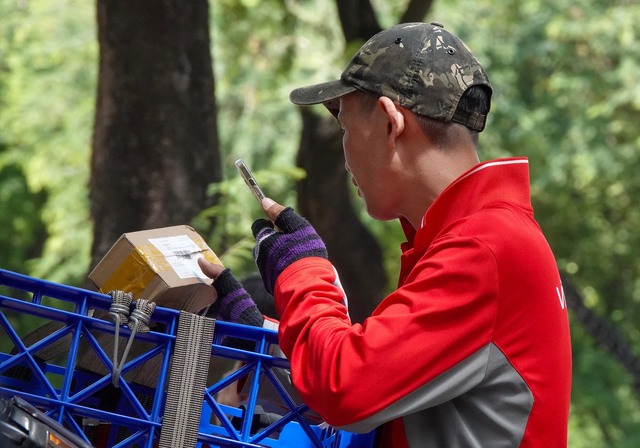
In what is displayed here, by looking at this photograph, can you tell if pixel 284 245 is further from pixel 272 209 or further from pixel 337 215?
pixel 337 215

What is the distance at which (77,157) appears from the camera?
45.6ft

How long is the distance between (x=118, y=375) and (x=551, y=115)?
13.8 metres

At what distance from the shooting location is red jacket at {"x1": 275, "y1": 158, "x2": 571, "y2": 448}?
2070mm

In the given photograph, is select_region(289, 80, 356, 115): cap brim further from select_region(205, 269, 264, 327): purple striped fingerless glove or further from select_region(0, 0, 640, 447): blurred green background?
select_region(0, 0, 640, 447): blurred green background

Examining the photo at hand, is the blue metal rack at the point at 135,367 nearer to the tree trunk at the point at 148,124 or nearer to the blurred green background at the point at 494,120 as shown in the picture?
the tree trunk at the point at 148,124

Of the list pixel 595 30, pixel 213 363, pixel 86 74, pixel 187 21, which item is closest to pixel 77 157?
pixel 86 74

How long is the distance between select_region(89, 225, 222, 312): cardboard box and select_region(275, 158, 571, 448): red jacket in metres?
0.34

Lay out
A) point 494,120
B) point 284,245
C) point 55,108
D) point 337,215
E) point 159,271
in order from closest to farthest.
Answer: point 284,245 < point 159,271 < point 337,215 < point 55,108 < point 494,120

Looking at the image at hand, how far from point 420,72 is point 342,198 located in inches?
231

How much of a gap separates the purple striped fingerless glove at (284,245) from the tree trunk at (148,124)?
2964mm

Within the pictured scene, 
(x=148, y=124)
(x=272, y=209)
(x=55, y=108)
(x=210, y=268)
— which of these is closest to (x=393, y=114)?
(x=272, y=209)

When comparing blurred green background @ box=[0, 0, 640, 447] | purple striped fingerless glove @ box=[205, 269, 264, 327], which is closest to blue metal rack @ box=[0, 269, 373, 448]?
purple striped fingerless glove @ box=[205, 269, 264, 327]

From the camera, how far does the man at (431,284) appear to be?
6.82 feet

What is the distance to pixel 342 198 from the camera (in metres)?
8.16
